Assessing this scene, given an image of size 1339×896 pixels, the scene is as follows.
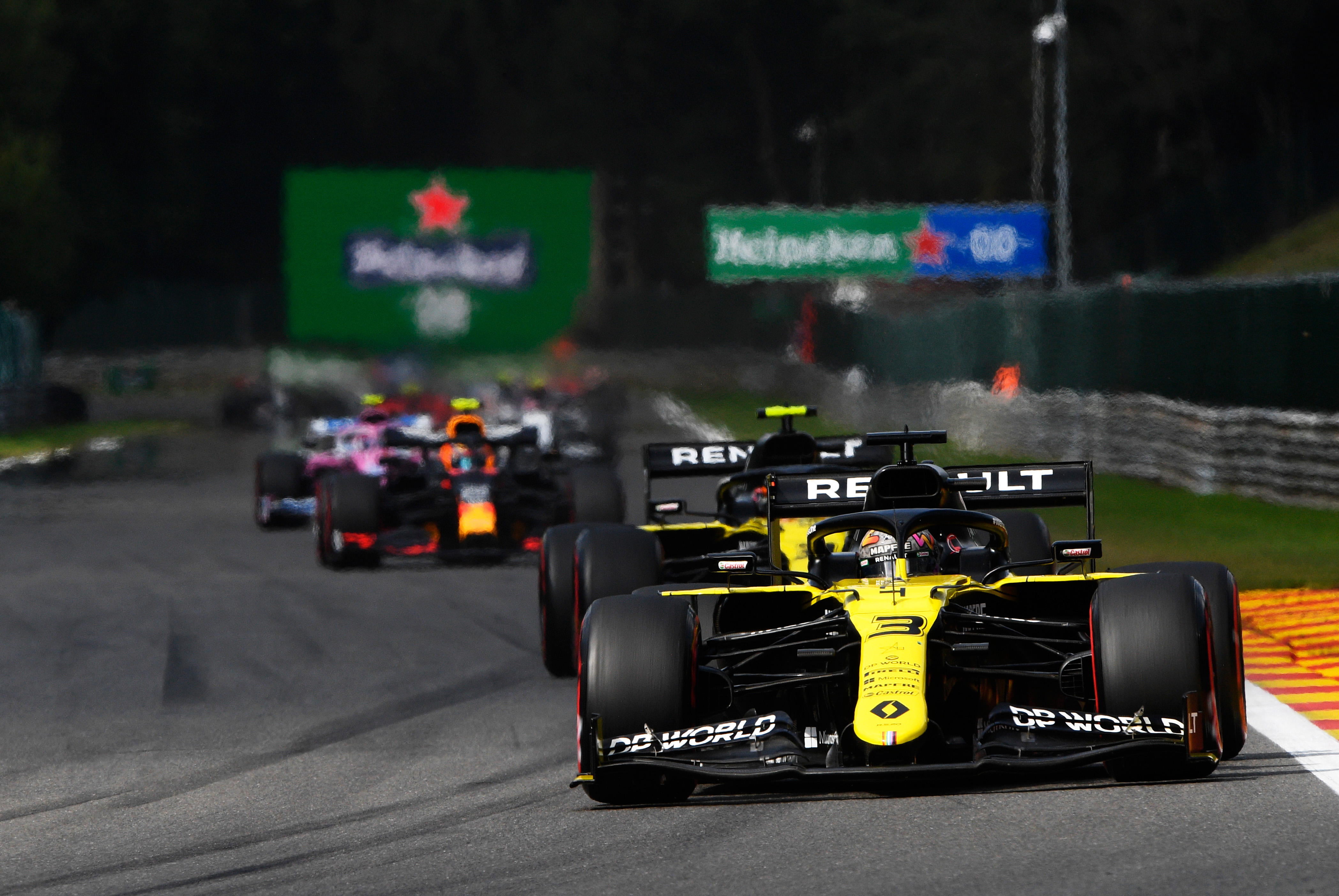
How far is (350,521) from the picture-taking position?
17516 millimetres

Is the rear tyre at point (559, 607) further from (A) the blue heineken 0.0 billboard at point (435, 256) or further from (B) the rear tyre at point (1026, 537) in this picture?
(A) the blue heineken 0.0 billboard at point (435, 256)

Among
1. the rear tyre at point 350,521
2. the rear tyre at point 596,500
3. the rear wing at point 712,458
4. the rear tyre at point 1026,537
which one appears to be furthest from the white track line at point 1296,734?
the rear tyre at point 350,521

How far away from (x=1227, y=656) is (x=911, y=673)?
1207 mm

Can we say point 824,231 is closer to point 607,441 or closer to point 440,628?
point 607,441

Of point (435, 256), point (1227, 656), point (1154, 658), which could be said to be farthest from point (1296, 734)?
point (435, 256)

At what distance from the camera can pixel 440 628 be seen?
1399 centimetres

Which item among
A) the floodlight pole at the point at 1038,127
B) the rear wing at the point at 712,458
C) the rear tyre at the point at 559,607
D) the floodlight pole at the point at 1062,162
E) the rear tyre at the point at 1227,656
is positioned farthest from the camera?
the floodlight pole at the point at 1038,127

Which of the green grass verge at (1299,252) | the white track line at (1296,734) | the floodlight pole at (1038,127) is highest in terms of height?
the floodlight pole at (1038,127)

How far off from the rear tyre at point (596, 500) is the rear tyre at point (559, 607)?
Result: 19.6ft

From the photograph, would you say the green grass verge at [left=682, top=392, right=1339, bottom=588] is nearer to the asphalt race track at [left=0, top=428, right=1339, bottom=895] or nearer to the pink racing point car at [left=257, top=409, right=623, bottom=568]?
the pink racing point car at [left=257, top=409, right=623, bottom=568]

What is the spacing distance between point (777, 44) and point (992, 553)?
263ft

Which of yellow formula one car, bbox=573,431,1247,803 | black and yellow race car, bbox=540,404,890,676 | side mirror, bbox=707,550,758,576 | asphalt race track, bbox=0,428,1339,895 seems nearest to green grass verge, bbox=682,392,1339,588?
black and yellow race car, bbox=540,404,890,676

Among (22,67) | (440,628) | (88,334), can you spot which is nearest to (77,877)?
(440,628)

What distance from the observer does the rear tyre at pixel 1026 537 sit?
1220 cm
